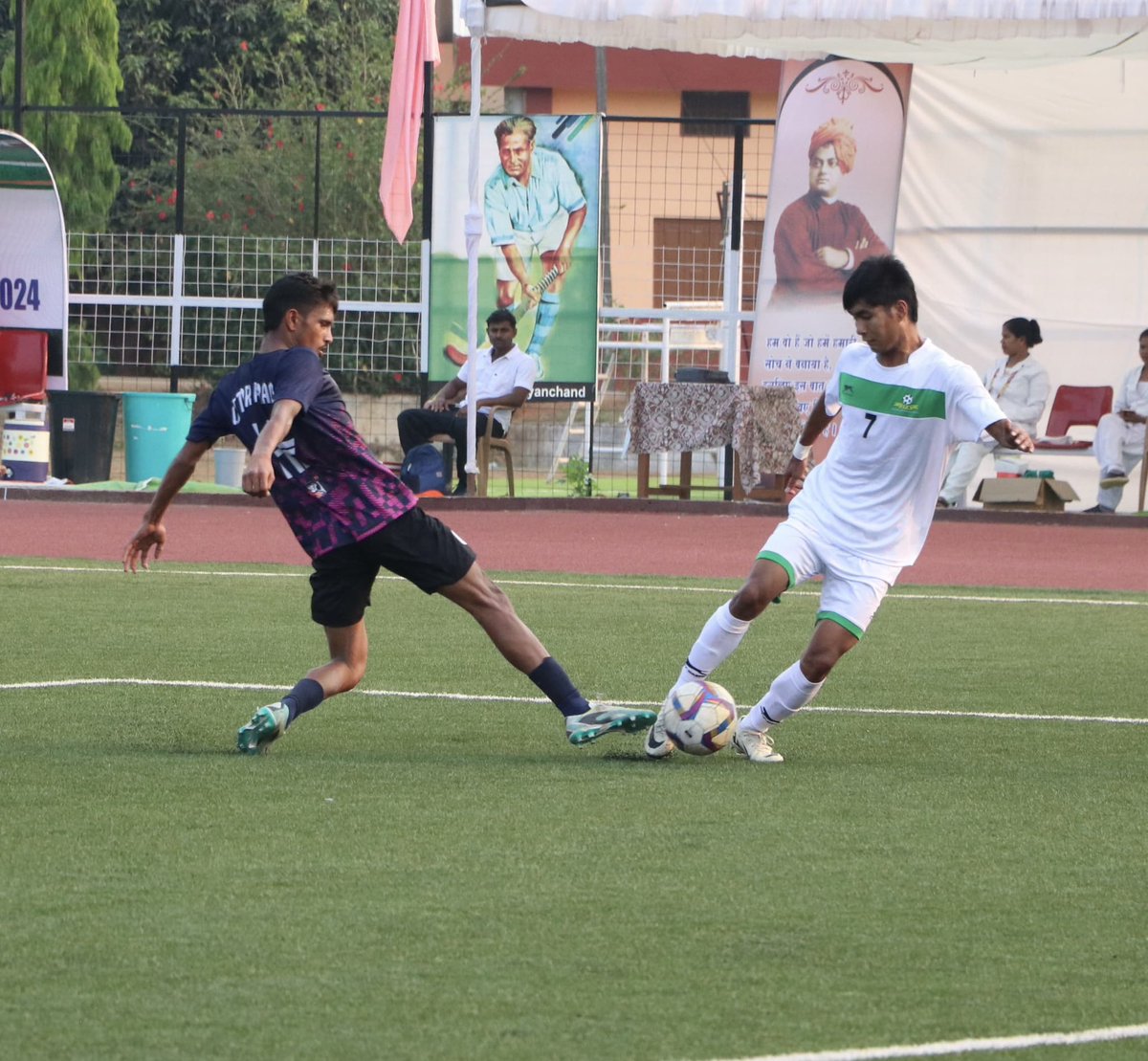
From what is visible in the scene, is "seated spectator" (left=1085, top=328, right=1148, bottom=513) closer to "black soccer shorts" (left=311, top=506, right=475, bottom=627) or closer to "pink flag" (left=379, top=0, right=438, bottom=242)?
"pink flag" (left=379, top=0, right=438, bottom=242)

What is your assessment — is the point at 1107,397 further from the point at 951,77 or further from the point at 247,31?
the point at 247,31

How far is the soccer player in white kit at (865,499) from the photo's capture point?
22.9ft

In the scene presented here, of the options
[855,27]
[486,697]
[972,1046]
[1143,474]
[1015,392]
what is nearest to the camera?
[972,1046]

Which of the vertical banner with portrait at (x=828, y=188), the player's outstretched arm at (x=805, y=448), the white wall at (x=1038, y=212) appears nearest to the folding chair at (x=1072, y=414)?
the white wall at (x=1038, y=212)

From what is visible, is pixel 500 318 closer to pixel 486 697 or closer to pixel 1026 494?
pixel 1026 494

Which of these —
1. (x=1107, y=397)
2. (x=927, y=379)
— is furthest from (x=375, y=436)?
(x=927, y=379)

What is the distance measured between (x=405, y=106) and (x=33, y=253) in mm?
4100

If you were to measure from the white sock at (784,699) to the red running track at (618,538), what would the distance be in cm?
716

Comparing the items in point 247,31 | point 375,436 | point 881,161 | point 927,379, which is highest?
point 247,31

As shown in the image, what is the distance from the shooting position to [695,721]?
22.8 feet

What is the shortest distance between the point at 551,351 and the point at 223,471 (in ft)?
11.3

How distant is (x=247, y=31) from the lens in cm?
3762

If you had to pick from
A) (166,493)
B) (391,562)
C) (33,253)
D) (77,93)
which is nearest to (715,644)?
(391,562)

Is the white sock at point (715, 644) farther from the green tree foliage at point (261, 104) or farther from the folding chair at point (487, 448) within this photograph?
the green tree foliage at point (261, 104)
